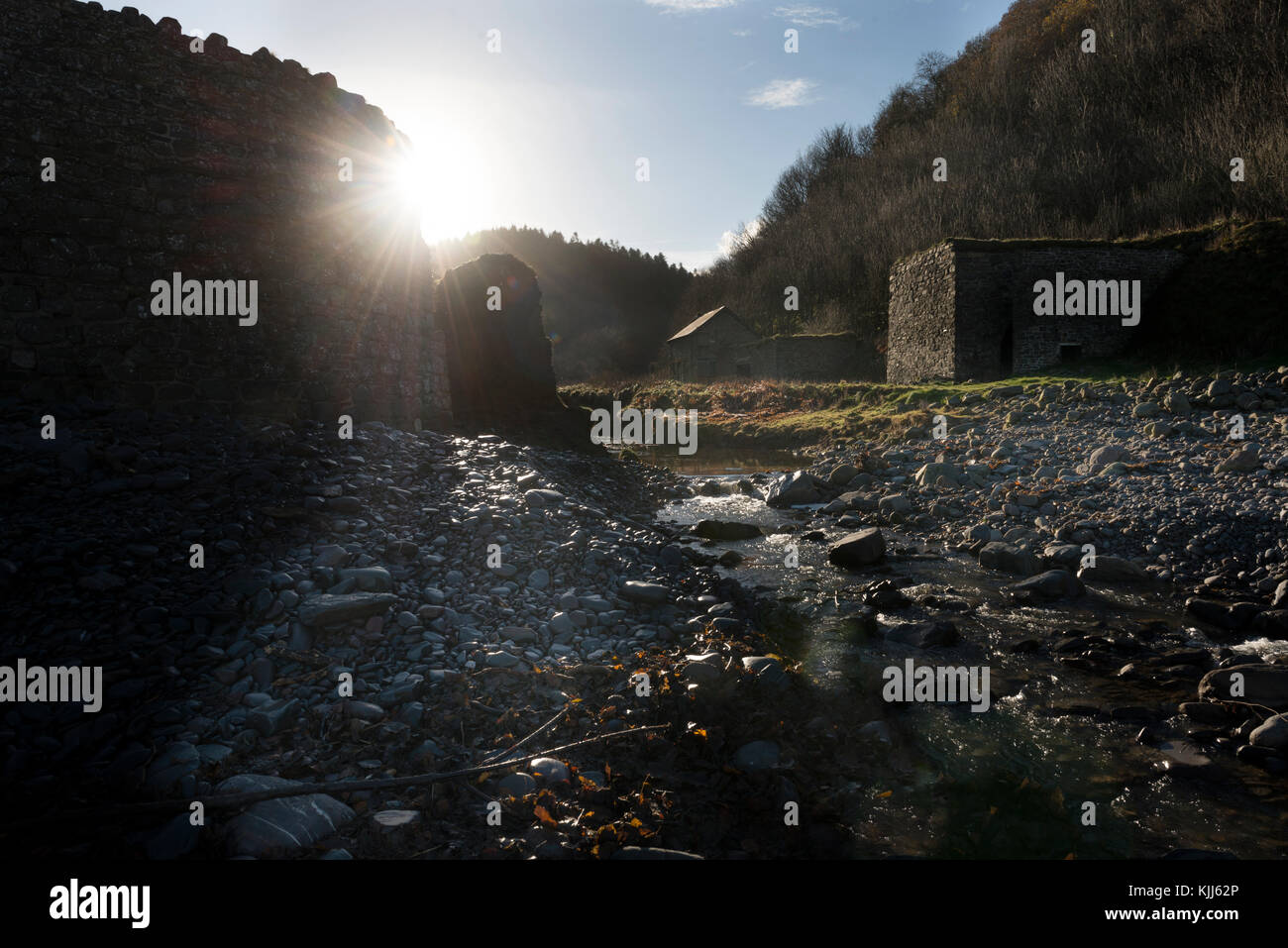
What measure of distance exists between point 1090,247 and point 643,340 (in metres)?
39.9

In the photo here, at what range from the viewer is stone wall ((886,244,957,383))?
70.7 feet

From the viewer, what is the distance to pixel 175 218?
7637 millimetres

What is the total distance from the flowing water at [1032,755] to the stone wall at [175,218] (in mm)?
7379

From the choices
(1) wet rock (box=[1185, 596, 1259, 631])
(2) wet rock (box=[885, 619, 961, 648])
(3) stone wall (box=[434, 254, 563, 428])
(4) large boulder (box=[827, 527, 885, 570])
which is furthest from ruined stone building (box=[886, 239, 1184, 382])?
(2) wet rock (box=[885, 619, 961, 648])

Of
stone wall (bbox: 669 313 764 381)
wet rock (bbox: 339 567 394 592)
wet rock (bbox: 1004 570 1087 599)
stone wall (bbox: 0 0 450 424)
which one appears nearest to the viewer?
wet rock (bbox: 339 567 394 592)

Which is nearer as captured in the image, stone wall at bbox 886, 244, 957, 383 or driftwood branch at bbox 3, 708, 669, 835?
driftwood branch at bbox 3, 708, 669, 835

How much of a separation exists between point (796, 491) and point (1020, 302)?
14214 mm

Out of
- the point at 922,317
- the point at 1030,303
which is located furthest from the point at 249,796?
the point at 922,317

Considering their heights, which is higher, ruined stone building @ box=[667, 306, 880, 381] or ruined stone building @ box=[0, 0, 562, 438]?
ruined stone building @ box=[667, 306, 880, 381]

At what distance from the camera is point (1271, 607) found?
5590mm

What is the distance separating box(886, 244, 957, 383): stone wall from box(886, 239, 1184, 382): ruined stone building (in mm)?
36

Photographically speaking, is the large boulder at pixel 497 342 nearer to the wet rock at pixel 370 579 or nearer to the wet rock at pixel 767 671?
the wet rock at pixel 370 579

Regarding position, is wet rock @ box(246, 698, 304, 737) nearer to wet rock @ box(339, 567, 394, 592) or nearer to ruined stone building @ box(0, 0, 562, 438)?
wet rock @ box(339, 567, 394, 592)
